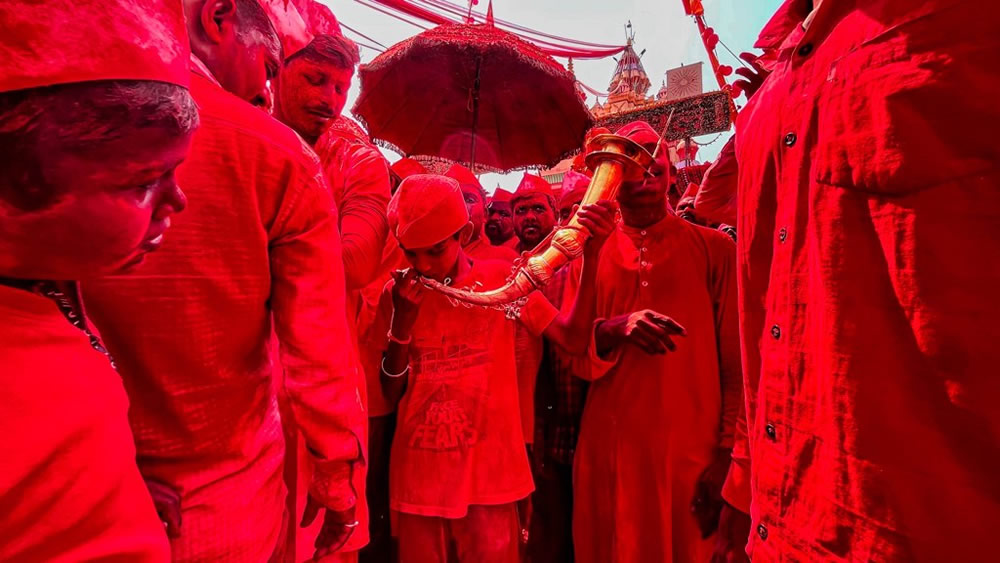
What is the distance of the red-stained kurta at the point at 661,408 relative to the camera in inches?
102

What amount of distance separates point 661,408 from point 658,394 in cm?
7

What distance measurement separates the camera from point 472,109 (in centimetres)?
434

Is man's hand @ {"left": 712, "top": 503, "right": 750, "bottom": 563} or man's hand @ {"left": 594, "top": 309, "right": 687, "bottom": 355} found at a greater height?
man's hand @ {"left": 594, "top": 309, "right": 687, "bottom": 355}

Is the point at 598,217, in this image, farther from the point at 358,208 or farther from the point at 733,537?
the point at 733,537

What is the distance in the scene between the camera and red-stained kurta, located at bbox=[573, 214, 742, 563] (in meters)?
2.59

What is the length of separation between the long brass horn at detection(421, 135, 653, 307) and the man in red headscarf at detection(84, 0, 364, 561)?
73 centimetres

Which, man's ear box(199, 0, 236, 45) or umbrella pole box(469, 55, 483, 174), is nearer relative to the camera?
man's ear box(199, 0, 236, 45)

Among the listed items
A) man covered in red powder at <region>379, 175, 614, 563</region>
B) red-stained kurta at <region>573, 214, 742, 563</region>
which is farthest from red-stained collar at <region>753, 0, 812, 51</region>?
red-stained kurta at <region>573, 214, 742, 563</region>

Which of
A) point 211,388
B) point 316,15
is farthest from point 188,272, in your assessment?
point 316,15

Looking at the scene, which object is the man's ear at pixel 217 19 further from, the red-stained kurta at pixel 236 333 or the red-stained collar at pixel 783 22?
the red-stained collar at pixel 783 22

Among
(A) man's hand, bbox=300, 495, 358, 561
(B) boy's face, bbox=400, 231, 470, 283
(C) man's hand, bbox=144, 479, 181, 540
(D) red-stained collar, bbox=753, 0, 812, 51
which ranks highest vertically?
(D) red-stained collar, bbox=753, 0, 812, 51

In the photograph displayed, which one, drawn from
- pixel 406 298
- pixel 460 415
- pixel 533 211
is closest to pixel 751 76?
pixel 406 298

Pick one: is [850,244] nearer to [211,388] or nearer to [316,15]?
[211,388]

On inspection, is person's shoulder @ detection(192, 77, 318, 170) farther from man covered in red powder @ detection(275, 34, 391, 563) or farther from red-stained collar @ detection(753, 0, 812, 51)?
red-stained collar @ detection(753, 0, 812, 51)
